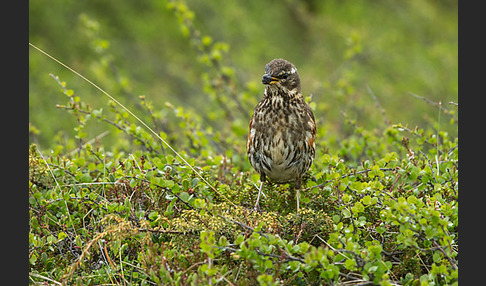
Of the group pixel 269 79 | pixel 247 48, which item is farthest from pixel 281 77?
pixel 247 48

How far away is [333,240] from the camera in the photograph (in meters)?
3.87

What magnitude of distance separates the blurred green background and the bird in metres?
5.29

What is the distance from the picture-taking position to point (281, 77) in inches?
205

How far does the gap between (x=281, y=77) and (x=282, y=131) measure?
1.62 ft

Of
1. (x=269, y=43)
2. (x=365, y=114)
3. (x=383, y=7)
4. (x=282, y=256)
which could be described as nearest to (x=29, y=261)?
(x=282, y=256)

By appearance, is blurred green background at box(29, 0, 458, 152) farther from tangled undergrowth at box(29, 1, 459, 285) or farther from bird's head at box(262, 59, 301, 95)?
tangled undergrowth at box(29, 1, 459, 285)

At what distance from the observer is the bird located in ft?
16.8

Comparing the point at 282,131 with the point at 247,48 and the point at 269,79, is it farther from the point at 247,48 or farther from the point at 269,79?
the point at 247,48

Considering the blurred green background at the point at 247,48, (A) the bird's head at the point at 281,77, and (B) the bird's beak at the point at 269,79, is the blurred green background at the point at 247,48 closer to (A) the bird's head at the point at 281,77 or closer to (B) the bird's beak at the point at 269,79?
(A) the bird's head at the point at 281,77

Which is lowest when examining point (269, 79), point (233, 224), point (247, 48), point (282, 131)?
point (233, 224)

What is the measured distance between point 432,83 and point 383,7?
3.38 m

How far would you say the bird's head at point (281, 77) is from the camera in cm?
518

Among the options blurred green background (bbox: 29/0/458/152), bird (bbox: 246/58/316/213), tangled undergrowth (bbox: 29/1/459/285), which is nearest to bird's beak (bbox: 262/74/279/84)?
bird (bbox: 246/58/316/213)

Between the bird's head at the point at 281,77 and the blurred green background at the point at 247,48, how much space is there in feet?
17.2
